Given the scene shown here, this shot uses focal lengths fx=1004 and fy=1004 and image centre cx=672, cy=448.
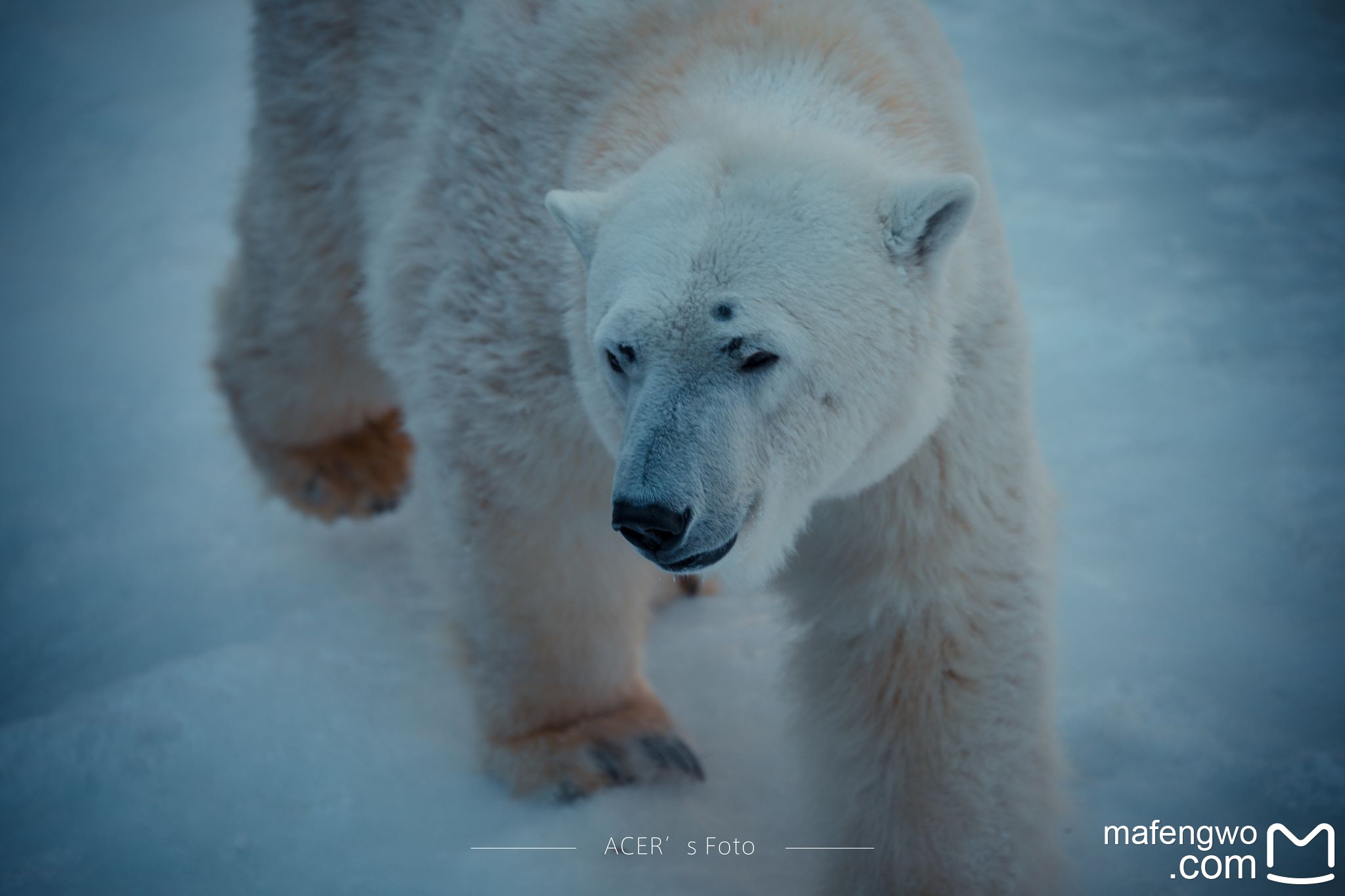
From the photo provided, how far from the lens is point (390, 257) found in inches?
106

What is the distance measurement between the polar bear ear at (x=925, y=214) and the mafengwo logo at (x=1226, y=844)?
5.54 ft

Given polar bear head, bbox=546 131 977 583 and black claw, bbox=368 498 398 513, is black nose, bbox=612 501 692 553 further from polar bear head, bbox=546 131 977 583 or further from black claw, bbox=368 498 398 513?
black claw, bbox=368 498 398 513

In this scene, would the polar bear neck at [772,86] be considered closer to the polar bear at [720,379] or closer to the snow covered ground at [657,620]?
the polar bear at [720,379]

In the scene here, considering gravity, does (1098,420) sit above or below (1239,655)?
above

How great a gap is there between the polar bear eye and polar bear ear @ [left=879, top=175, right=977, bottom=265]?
0.30m

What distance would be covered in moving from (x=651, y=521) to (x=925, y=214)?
70 cm

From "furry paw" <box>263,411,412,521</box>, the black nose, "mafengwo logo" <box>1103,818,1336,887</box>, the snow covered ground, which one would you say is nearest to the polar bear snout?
the black nose

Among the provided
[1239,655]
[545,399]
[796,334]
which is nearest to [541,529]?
[545,399]

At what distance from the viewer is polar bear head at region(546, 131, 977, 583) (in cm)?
169

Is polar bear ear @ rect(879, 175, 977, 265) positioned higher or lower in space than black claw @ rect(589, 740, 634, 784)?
higher

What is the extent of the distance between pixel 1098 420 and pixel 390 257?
9.75 feet

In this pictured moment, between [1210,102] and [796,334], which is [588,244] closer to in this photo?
[796,334]

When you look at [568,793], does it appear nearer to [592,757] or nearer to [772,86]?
[592,757]

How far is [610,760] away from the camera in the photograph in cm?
277
